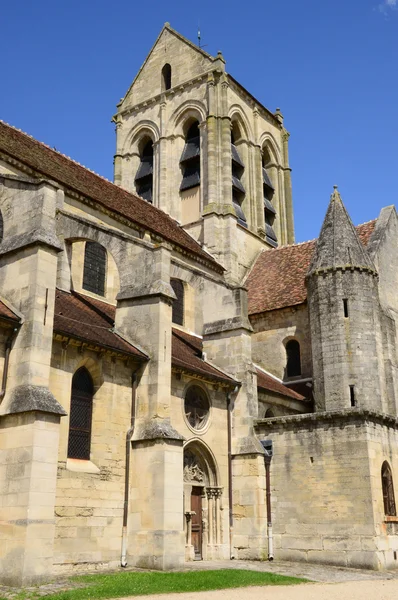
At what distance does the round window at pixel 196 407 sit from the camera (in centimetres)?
1731

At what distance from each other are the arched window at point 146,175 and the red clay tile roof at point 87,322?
15719mm

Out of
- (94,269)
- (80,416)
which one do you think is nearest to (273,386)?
(94,269)

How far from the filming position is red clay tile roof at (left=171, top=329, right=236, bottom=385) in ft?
55.8

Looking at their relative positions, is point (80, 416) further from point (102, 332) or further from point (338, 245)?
point (338, 245)

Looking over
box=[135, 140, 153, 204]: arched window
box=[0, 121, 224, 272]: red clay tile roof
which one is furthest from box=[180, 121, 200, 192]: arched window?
box=[0, 121, 224, 272]: red clay tile roof

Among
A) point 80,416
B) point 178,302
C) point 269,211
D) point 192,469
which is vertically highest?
point 269,211

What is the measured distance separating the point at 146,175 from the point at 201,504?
66.0 feet

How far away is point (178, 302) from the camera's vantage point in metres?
22.2

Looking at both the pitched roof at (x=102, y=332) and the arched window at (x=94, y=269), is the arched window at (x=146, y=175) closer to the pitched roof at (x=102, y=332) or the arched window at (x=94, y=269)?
the arched window at (x=94, y=269)

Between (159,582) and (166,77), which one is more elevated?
(166,77)

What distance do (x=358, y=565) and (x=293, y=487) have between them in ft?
8.83

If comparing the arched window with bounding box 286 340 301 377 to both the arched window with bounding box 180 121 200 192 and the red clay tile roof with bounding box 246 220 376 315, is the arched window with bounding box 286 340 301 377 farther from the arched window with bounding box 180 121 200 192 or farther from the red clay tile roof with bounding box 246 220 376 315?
the arched window with bounding box 180 121 200 192

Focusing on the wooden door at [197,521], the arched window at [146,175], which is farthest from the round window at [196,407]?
the arched window at [146,175]

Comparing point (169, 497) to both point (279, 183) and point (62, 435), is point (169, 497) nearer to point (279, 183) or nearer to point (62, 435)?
point (62, 435)
